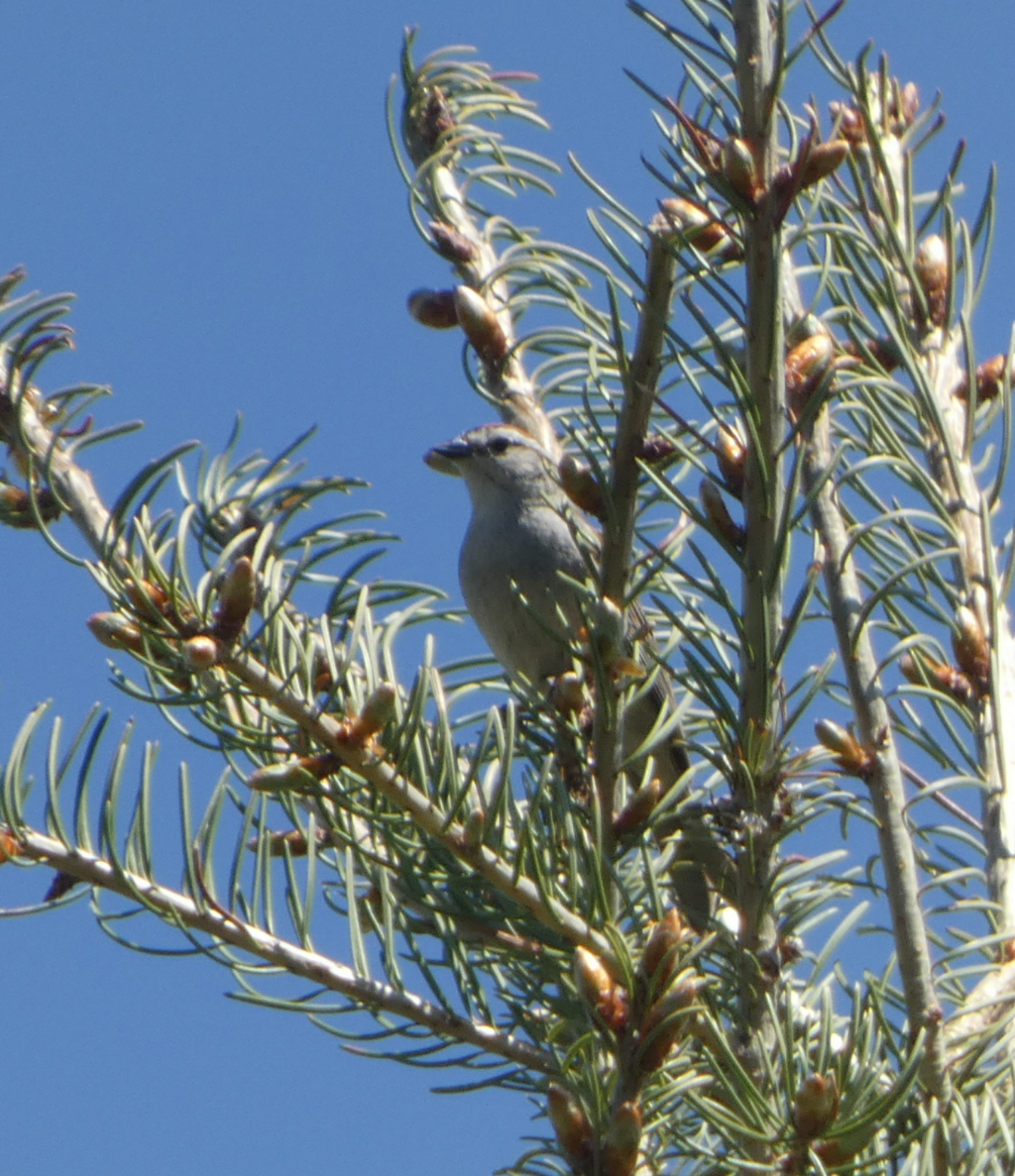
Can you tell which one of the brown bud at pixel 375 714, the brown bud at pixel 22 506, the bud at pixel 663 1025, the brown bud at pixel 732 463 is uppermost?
the brown bud at pixel 22 506

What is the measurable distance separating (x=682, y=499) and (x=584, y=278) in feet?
3.65

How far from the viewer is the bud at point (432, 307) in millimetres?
2562

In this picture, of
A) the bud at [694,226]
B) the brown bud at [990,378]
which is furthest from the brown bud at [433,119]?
the bud at [694,226]

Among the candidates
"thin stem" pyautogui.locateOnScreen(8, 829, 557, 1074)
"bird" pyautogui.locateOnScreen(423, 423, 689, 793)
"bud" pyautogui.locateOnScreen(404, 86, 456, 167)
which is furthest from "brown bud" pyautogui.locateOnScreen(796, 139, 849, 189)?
"bird" pyautogui.locateOnScreen(423, 423, 689, 793)

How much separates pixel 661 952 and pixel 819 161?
2.72ft

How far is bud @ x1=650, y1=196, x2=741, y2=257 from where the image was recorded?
1583mm

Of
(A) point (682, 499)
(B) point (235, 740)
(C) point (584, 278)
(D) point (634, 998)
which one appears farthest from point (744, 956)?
(C) point (584, 278)

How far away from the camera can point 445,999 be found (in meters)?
1.88

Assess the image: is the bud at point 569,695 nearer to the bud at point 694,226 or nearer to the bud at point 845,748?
the bud at point 845,748

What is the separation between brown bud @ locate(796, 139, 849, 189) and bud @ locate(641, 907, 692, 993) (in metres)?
0.77

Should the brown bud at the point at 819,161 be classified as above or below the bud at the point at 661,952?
above

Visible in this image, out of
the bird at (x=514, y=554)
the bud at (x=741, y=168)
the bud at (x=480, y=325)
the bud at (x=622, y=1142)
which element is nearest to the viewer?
the bud at (x=622, y=1142)

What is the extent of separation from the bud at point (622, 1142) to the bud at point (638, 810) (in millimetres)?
479

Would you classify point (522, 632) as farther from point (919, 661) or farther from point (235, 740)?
point (235, 740)
